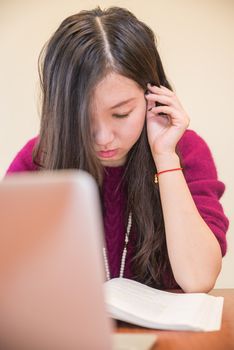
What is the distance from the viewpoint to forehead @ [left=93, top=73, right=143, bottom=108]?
104cm

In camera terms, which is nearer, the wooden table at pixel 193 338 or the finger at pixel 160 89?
the wooden table at pixel 193 338

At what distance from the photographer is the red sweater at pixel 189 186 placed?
1.20 meters

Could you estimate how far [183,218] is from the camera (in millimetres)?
1068

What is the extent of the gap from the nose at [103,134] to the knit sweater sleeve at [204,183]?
0.23 m

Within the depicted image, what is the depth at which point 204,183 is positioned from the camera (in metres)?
1.20

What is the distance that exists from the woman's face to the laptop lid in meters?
0.67

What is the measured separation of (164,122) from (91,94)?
9.0 inches

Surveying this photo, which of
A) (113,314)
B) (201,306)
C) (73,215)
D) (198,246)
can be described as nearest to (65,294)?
(73,215)

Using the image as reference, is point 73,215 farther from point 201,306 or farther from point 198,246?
point 198,246

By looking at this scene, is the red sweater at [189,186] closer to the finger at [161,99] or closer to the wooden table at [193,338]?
the finger at [161,99]

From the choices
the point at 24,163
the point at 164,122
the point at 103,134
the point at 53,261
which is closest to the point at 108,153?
the point at 103,134

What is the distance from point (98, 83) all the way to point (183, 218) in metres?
0.31

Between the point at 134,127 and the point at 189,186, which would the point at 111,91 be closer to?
the point at 134,127

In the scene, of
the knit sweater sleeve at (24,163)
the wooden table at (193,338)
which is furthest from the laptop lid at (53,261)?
the knit sweater sleeve at (24,163)
